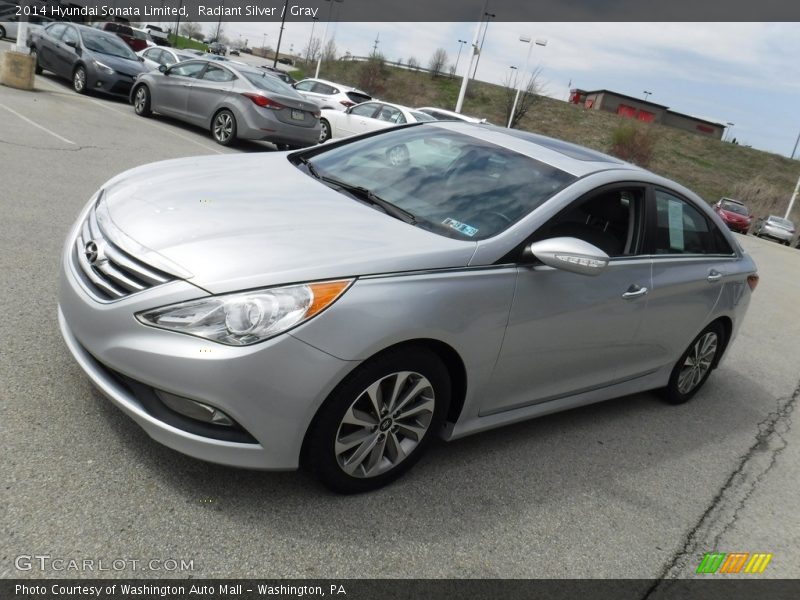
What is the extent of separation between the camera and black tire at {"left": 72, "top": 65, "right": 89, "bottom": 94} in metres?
15.1

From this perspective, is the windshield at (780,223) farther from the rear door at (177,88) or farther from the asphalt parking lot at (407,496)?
the asphalt parking lot at (407,496)

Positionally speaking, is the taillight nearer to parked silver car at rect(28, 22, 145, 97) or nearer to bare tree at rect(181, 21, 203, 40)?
parked silver car at rect(28, 22, 145, 97)

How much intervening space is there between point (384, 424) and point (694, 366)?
3.10 meters

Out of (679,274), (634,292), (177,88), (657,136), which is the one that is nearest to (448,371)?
(634,292)

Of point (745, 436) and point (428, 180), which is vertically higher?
point (428, 180)

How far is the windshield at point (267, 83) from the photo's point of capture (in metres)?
13.3

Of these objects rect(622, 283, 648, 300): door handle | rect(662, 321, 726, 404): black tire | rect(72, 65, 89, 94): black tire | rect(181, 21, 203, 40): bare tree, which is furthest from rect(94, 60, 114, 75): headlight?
rect(181, 21, 203, 40): bare tree

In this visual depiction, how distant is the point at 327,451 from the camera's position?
285cm

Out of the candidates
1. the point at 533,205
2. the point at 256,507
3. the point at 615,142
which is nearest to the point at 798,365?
the point at 533,205

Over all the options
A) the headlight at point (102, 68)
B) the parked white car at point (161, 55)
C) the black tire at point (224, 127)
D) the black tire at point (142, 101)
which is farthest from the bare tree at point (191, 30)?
the black tire at point (224, 127)

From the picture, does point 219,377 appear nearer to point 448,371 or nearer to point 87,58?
Answer: point 448,371

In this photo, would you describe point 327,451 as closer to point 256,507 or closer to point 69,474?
point 256,507

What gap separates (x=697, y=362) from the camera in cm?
520

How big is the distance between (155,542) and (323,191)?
186cm
